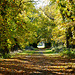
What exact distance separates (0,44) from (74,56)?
9949 millimetres

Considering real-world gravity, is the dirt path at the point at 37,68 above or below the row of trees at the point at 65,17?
below

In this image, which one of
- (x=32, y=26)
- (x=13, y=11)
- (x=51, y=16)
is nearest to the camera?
(x=13, y=11)

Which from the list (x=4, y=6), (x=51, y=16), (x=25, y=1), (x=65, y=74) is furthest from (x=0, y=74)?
(x=51, y=16)

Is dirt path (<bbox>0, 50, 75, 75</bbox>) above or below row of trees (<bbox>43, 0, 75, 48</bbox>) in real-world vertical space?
below

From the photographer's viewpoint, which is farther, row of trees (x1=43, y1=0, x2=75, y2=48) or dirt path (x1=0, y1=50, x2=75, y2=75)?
row of trees (x1=43, y1=0, x2=75, y2=48)

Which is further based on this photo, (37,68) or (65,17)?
(65,17)

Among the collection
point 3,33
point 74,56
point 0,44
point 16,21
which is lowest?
point 74,56

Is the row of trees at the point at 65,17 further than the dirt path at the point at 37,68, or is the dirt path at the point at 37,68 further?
the row of trees at the point at 65,17

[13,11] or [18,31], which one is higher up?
[13,11]

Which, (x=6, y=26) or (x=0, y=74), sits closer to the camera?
(x=0, y=74)

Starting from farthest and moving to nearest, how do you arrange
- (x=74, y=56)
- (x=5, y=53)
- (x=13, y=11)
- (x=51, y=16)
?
1. (x=51, y=16)
2. (x=5, y=53)
3. (x=74, y=56)
4. (x=13, y=11)

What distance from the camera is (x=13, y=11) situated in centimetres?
1505

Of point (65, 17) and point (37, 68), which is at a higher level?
point (65, 17)

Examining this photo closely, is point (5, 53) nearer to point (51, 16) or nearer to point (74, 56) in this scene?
point (74, 56)
